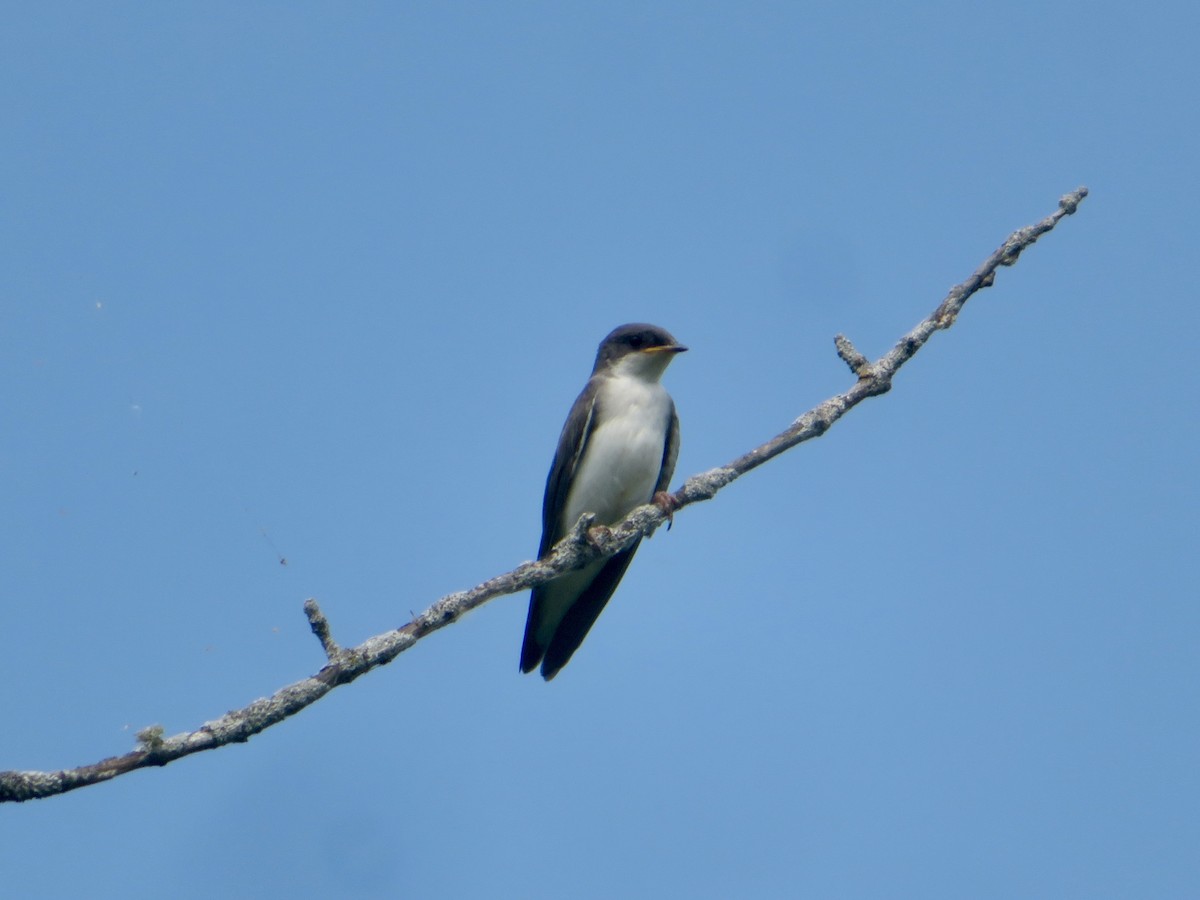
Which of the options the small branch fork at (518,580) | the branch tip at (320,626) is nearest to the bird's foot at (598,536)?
the small branch fork at (518,580)

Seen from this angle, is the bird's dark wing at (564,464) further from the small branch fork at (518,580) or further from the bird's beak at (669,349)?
the small branch fork at (518,580)

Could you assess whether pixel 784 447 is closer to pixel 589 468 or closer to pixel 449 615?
pixel 449 615

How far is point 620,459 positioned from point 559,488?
2.17 ft

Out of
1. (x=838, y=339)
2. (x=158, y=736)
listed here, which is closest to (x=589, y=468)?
(x=838, y=339)

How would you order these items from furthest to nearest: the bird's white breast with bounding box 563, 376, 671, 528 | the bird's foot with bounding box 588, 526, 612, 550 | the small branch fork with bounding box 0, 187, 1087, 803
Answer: the bird's white breast with bounding box 563, 376, 671, 528, the bird's foot with bounding box 588, 526, 612, 550, the small branch fork with bounding box 0, 187, 1087, 803

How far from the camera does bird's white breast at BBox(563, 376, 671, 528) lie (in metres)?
10.8

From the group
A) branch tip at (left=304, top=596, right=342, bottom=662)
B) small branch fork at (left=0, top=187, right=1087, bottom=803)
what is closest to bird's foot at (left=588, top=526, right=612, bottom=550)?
small branch fork at (left=0, top=187, right=1087, bottom=803)

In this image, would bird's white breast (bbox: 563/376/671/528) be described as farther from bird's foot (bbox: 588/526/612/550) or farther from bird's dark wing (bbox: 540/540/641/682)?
bird's foot (bbox: 588/526/612/550)

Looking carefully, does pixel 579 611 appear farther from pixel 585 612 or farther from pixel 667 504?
pixel 667 504

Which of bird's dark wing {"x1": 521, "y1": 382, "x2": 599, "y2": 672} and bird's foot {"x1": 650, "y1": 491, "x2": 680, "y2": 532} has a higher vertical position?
bird's dark wing {"x1": 521, "y1": 382, "x2": 599, "y2": 672}

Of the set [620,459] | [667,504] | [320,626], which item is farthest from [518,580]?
[620,459]

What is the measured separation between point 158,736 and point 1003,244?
4.71 m

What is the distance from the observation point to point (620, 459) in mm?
10727

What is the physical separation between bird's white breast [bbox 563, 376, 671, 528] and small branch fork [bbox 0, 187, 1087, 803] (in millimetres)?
2051
